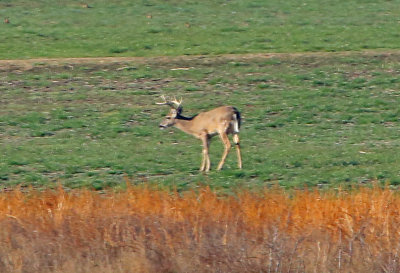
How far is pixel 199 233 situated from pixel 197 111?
959 cm

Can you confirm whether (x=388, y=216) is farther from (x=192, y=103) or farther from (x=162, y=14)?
(x=162, y=14)

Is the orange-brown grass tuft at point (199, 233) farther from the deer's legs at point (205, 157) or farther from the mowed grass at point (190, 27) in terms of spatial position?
the mowed grass at point (190, 27)

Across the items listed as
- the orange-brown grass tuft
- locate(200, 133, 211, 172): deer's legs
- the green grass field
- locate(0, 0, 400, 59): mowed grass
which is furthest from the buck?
locate(0, 0, 400, 59): mowed grass

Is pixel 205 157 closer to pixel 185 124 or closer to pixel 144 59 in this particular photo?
pixel 185 124

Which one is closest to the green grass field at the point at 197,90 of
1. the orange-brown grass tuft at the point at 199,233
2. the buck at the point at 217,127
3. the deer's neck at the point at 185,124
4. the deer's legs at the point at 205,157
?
the deer's legs at the point at 205,157

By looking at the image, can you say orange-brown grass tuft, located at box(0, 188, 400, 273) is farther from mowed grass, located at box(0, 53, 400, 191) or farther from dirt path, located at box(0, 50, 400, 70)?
dirt path, located at box(0, 50, 400, 70)

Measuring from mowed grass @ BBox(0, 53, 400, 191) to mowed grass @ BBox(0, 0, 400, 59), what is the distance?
1449mm

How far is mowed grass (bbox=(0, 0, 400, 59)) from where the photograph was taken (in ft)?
83.6

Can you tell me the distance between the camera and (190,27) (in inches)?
1109

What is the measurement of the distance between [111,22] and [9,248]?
19632mm

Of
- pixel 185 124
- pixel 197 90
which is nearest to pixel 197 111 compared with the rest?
pixel 197 90

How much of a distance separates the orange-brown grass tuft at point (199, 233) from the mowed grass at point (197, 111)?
2502mm

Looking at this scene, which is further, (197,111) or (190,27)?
(190,27)

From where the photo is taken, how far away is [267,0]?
111 ft
